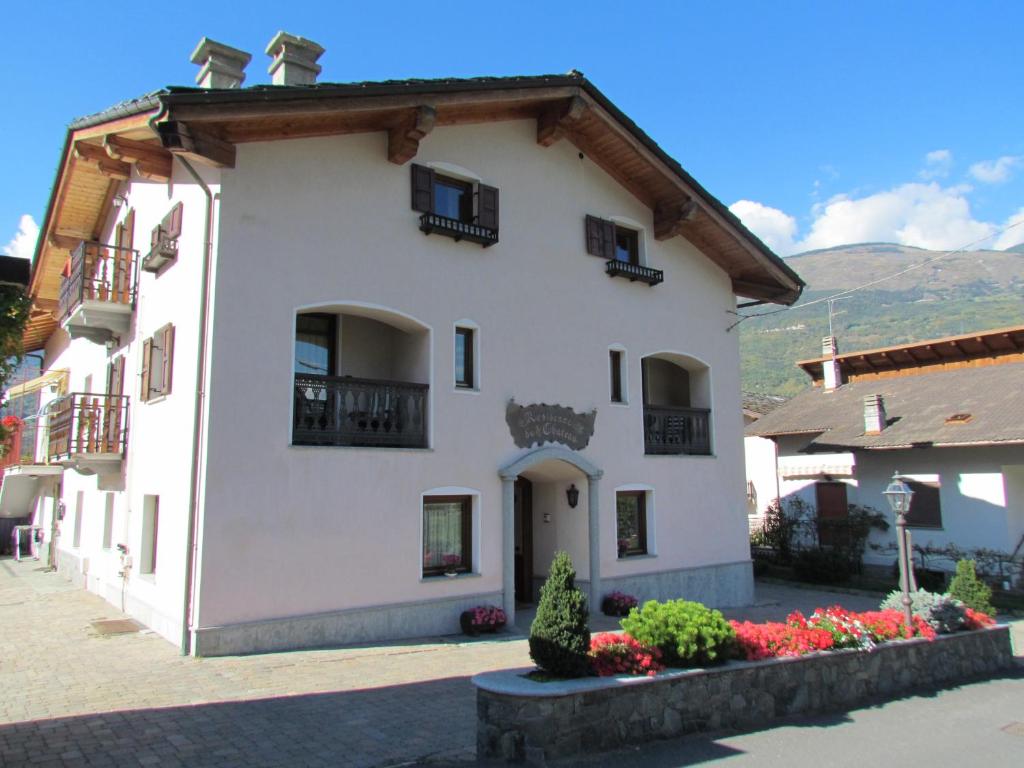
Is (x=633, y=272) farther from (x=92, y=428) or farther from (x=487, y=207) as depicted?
(x=92, y=428)

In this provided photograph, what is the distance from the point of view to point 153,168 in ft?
41.8

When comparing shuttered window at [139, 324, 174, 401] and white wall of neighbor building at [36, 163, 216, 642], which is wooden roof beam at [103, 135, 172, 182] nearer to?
white wall of neighbor building at [36, 163, 216, 642]

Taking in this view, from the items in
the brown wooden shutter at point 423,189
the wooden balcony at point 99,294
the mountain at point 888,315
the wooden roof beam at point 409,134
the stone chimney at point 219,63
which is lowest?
the wooden balcony at point 99,294

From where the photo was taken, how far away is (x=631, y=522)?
15984 millimetres

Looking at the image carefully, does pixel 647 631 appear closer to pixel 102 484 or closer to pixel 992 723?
pixel 992 723

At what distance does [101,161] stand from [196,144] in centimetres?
555

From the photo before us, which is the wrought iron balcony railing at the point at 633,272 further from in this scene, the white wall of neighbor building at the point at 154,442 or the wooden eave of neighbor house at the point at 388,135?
the white wall of neighbor building at the point at 154,442

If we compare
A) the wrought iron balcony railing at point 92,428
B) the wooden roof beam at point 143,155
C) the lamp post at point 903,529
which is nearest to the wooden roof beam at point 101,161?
the wooden roof beam at point 143,155

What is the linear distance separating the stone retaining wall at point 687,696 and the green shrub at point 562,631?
0.21 metres

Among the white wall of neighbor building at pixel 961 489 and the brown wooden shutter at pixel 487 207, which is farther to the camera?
the white wall of neighbor building at pixel 961 489

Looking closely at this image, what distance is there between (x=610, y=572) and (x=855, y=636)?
6.11 meters

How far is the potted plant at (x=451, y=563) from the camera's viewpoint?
1292cm

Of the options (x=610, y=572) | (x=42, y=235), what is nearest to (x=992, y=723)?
(x=610, y=572)

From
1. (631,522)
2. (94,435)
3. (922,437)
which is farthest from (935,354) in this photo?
(94,435)
